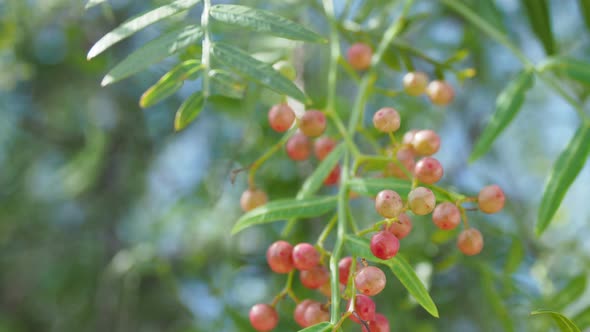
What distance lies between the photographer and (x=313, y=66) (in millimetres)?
1977

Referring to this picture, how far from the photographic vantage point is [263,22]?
0.70 metres

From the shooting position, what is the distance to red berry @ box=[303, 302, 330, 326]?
0.70 metres

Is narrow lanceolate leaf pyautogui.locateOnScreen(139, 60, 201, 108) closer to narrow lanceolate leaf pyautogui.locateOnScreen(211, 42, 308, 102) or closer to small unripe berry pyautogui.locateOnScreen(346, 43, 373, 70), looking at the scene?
narrow lanceolate leaf pyautogui.locateOnScreen(211, 42, 308, 102)

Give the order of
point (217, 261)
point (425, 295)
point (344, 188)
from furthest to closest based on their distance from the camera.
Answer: point (217, 261) < point (344, 188) < point (425, 295)

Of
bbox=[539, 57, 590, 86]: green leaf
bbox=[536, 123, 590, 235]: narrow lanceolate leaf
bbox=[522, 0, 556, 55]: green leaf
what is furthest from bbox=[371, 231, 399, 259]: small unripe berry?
bbox=[522, 0, 556, 55]: green leaf

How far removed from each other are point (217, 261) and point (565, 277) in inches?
33.9

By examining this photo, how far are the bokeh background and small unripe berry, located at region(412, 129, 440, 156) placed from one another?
16.3 inches

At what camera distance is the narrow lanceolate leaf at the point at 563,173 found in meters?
0.78

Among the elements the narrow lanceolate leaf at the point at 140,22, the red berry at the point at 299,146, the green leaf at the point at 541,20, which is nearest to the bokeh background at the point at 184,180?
the green leaf at the point at 541,20

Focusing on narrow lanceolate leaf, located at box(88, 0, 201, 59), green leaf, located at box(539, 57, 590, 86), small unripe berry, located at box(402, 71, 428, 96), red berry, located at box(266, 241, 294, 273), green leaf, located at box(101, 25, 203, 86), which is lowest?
red berry, located at box(266, 241, 294, 273)

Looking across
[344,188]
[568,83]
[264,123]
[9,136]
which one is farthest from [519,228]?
[9,136]

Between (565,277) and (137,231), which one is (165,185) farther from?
(565,277)

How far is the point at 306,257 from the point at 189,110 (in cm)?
21

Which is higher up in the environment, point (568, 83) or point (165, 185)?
point (568, 83)
